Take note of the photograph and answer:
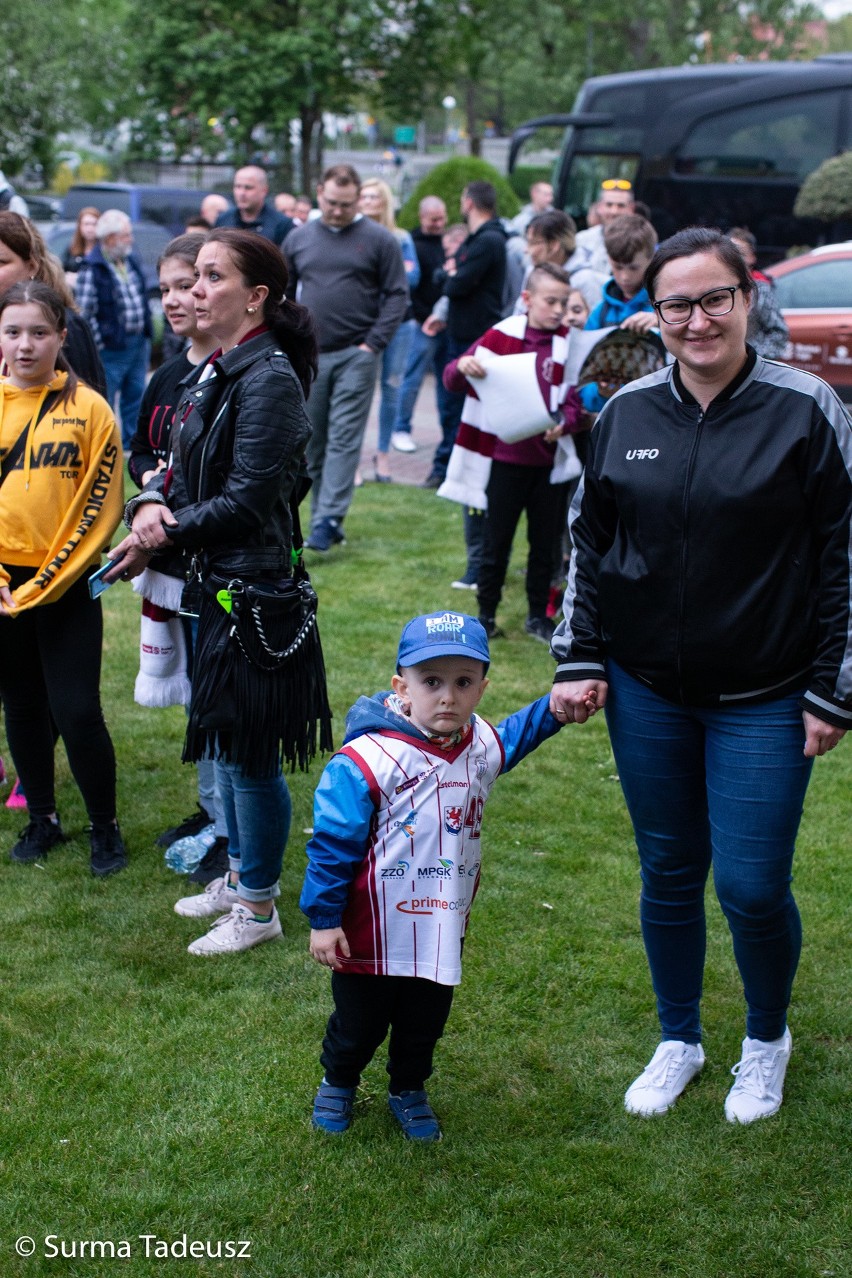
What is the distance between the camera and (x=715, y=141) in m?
17.2

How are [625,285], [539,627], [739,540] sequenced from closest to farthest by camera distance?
1. [739,540]
2. [625,285]
3. [539,627]

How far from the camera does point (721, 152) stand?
56.4ft

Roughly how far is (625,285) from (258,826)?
360 cm

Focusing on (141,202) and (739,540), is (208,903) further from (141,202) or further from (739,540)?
(141,202)

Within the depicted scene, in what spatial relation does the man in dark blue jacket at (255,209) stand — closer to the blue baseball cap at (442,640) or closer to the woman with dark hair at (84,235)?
the woman with dark hair at (84,235)

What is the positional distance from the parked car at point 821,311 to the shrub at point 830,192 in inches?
120

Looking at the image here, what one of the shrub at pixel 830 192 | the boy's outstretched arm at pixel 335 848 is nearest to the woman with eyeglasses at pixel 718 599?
the boy's outstretched arm at pixel 335 848

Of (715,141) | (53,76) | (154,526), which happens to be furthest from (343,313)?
(53,76)

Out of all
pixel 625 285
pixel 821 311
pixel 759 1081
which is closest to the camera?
pixel 759 1081

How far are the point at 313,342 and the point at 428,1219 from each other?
2.29 metres

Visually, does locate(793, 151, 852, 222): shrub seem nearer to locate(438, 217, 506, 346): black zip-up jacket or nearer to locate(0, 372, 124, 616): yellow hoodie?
locate(438, 217, 506, 346): black zip-up jacket

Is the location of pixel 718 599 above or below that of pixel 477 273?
below

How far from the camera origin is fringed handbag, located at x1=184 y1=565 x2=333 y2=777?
3.67 meters

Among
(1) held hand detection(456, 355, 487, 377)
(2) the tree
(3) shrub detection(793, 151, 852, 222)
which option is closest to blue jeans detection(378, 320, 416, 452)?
(1) held hand detection(456, 355, 487, 377)
